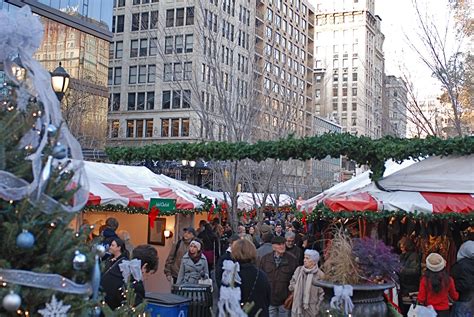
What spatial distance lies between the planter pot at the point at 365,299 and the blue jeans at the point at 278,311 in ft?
4.95

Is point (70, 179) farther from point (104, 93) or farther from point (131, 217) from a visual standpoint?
point (104, 93)

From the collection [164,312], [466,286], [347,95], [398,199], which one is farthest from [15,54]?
[347,95]

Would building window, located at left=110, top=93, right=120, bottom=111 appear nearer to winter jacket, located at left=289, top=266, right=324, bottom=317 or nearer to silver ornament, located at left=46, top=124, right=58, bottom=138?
winter jacket, located at left=289, top=266, right=324, bottom=317

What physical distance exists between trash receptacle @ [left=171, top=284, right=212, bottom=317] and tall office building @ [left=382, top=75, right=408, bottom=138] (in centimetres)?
1101

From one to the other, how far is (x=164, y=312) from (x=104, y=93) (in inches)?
1313

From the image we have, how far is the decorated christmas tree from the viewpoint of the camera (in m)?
2.94

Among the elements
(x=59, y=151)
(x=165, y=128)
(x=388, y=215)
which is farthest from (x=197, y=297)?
(x=165, y=128)

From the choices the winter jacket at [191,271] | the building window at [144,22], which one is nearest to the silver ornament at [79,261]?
the winter jacket at [191,271]

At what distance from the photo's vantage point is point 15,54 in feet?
11.7

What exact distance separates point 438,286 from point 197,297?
3264 millimetres

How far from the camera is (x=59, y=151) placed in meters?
3.32

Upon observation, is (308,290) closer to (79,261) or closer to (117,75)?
(79,261)

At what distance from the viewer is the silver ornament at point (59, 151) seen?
3301 millimetres

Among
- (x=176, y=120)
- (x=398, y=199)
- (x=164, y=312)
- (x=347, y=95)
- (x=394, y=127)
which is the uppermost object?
(x=347, y=95)
